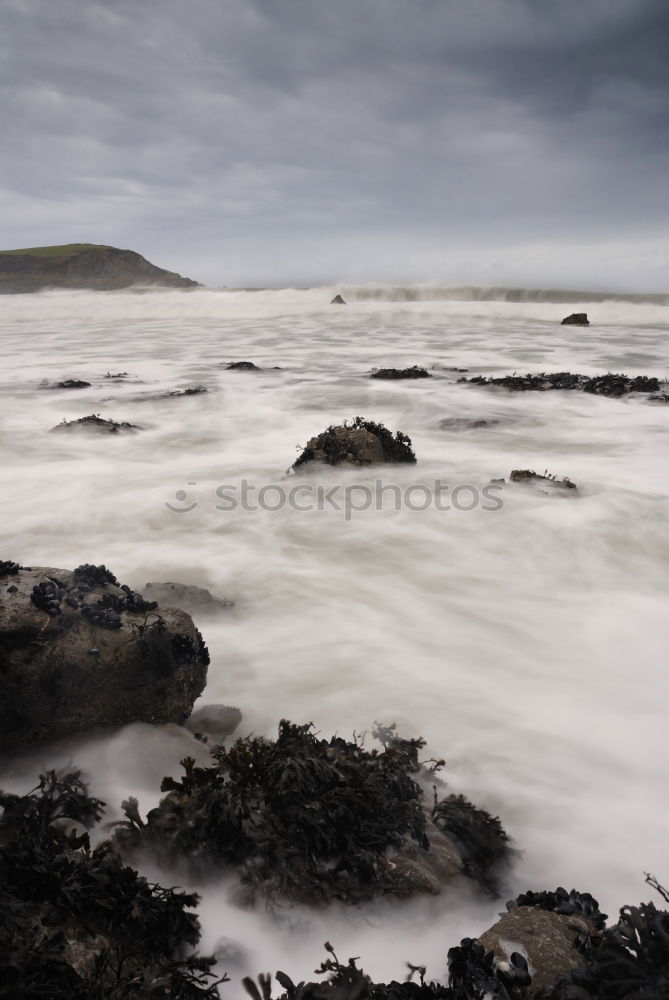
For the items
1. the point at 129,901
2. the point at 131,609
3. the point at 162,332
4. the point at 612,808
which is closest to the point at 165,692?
the point at 131,609

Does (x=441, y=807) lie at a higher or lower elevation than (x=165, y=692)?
lower

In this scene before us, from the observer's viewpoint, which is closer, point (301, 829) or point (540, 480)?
point (301, 829)

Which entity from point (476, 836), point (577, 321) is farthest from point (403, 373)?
point (577, 321)

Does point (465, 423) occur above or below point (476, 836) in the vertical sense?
above

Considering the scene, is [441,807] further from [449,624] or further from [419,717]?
[449,624]

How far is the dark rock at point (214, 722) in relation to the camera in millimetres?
3502

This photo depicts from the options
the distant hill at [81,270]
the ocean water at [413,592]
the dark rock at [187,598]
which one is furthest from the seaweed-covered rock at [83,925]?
the distant hill at [81,270]

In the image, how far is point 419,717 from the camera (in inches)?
150

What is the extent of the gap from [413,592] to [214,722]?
8.14 feet

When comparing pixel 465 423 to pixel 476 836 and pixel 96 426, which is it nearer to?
pixel 96 426

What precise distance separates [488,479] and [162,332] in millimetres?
27736

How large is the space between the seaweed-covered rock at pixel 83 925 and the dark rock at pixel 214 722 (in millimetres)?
989

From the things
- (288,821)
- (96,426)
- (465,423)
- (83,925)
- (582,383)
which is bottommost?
(288,821)

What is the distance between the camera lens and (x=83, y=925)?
6.84 ft
